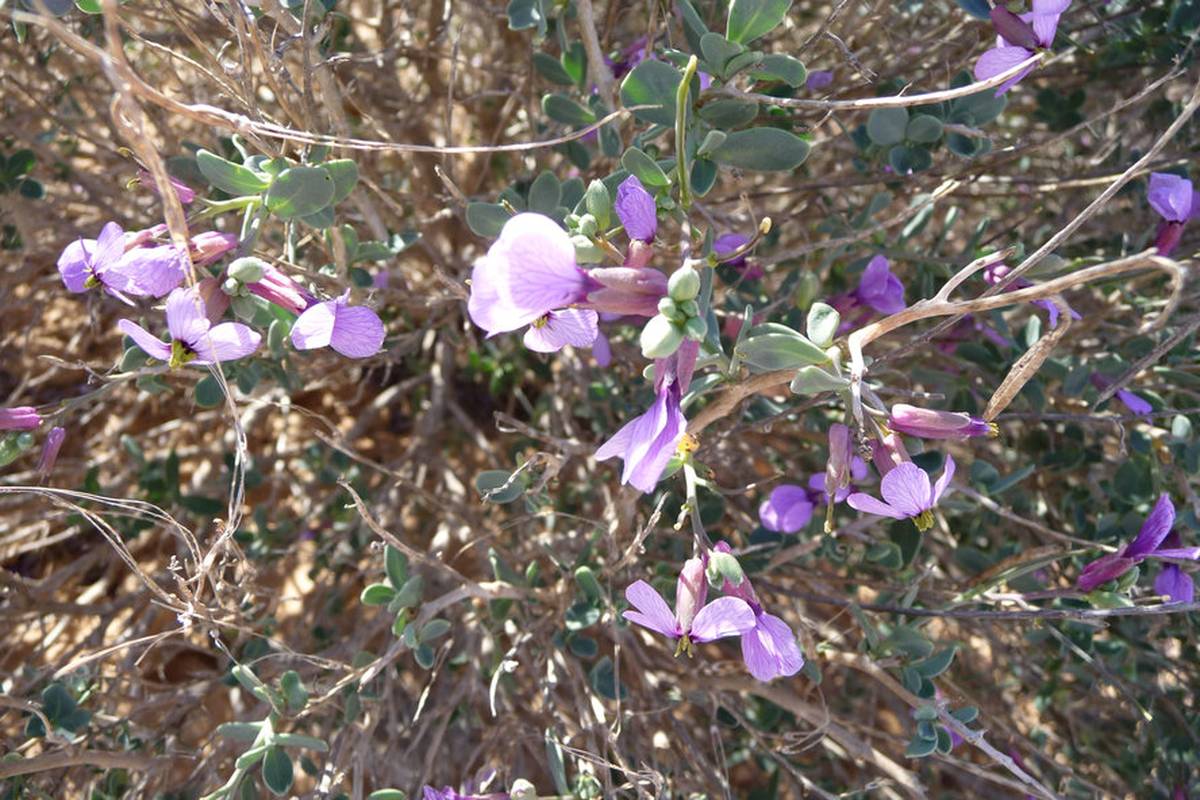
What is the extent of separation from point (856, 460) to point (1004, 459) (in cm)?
68

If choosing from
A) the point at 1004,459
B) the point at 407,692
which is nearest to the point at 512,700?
the point at 407,692

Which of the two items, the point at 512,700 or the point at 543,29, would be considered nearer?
the point at 543,29

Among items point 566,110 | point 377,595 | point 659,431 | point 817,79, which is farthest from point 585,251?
point 817,79

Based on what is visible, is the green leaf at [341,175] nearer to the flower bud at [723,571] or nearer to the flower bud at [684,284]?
the flower bud at [684,284]

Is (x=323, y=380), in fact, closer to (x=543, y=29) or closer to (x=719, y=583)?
(x=543, y=29)

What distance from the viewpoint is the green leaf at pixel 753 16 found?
102cm

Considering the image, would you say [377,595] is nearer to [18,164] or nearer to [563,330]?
[563,330]

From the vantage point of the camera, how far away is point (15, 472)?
2068mm

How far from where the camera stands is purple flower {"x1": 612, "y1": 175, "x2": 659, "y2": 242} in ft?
3.18

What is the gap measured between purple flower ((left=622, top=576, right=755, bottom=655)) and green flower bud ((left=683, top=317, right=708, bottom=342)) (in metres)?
0.31

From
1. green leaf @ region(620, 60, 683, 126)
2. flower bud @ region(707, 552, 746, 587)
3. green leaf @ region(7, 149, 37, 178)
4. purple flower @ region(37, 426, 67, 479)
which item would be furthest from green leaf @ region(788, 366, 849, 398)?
green leaf @ region(7, 149, 37, 178)

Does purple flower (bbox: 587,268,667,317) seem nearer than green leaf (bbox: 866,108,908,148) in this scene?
Yes

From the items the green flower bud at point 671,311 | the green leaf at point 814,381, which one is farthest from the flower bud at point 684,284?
the green leaf at point 814,381

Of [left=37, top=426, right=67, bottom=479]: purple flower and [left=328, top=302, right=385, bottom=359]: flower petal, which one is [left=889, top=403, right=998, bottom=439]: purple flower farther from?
[left=37, top=426, right=67, bottom=479]: purple flower
